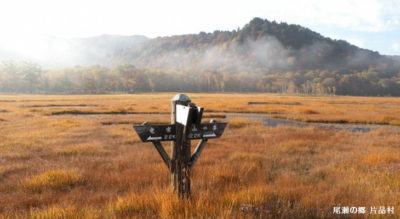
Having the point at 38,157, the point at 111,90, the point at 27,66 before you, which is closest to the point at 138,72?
the point at 111,90

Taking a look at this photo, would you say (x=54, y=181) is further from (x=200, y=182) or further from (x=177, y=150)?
(x=177, y=150)

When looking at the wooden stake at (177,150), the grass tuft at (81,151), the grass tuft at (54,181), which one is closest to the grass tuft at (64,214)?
the wooden stake at (177,150)

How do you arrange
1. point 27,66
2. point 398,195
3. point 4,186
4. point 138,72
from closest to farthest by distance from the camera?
point 398,195
point 4,186
point 27,66
point 138,72

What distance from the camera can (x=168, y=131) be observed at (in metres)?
3.63

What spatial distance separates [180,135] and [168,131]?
0.67 feet

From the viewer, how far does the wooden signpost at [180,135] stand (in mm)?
3449

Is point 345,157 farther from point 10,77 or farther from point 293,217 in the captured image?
point 10,77

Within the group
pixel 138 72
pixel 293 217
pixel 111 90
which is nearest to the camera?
pixel 293 217

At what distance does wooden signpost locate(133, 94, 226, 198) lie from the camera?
11.3 feet

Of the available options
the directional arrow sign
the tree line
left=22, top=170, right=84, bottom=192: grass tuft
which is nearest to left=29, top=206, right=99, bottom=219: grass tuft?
the directional arrow sign

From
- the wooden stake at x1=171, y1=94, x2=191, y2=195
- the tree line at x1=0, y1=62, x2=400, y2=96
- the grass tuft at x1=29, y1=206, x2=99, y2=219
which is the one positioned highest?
the tree line at x1=0, y1=62, x2=400, y2=96

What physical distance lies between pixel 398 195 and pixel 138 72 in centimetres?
14474

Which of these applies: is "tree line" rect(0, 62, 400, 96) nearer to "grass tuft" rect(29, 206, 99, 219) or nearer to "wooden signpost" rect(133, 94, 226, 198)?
"grass tuft" rect(29, 206, 99, 219)

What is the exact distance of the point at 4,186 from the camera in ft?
18.3
